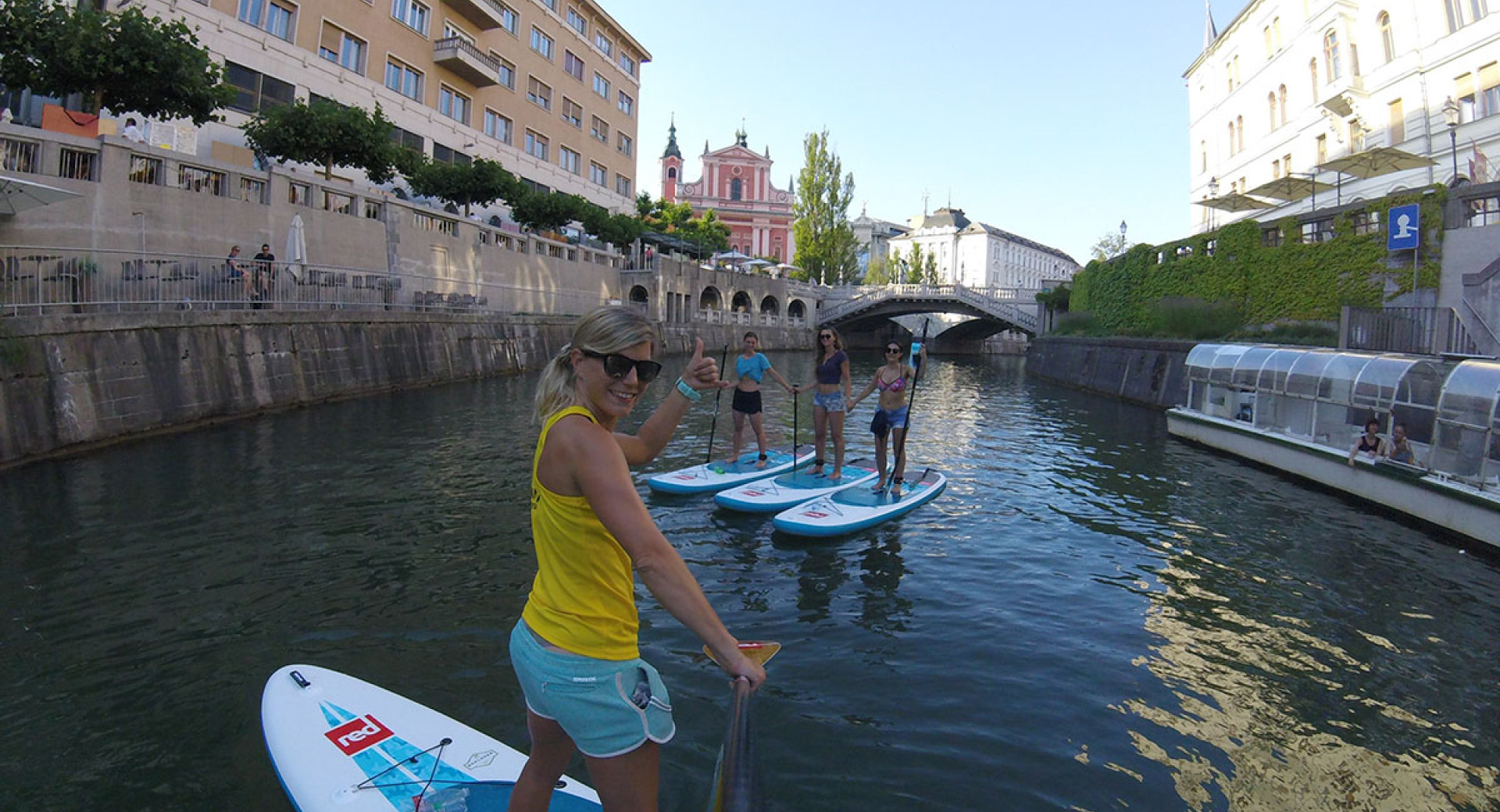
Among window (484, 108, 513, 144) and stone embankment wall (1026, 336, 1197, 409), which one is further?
window (484, 108, 513, 144)

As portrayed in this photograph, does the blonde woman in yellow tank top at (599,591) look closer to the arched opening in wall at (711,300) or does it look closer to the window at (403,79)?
the window at (403,79)

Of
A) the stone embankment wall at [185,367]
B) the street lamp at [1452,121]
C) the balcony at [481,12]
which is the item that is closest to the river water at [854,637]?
the stone embankment wall at [185,367]

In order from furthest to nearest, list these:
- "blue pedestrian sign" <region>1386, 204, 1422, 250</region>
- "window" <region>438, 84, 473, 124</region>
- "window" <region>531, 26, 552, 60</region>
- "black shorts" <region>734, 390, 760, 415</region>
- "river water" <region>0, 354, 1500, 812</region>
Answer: "window" <region>531, 26, 552, 60</region> → "window" <region>438, 84, 473, 124</region> → "blue pedestrian sign" <region>1386, 204, 1422, 250</region> → "black shorts" <region>734, 390, 760, 415</region> → "river water" <region>0, 354, 1500, 812</region>

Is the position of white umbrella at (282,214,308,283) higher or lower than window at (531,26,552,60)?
lower

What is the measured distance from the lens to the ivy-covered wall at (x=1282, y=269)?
62.8 ft

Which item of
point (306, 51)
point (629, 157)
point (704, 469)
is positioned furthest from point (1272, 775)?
point (629, 157)

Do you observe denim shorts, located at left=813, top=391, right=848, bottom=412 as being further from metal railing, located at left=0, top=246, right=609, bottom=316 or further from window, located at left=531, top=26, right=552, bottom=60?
window, located at left=531, top=26, right=552, bottom=60

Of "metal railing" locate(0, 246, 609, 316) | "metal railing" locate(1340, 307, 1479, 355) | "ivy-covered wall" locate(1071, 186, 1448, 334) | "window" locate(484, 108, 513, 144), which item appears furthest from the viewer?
"window" locate(484, 108, 513, 144)

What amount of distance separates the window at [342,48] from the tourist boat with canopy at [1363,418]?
3165 centimetres

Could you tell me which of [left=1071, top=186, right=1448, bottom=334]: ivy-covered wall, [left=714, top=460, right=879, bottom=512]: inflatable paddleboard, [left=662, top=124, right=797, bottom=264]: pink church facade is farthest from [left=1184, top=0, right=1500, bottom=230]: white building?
[left=662, top=124, right=797, bottom=264]: pink church facade

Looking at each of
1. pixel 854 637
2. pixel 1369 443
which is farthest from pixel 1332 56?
pixel 854 637

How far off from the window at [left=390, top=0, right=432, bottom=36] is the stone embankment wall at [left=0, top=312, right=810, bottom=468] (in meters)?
18.2

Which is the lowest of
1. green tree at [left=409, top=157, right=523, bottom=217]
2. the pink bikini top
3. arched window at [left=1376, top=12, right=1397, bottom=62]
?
the pink bikini top

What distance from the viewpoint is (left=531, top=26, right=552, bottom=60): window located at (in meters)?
44.0
